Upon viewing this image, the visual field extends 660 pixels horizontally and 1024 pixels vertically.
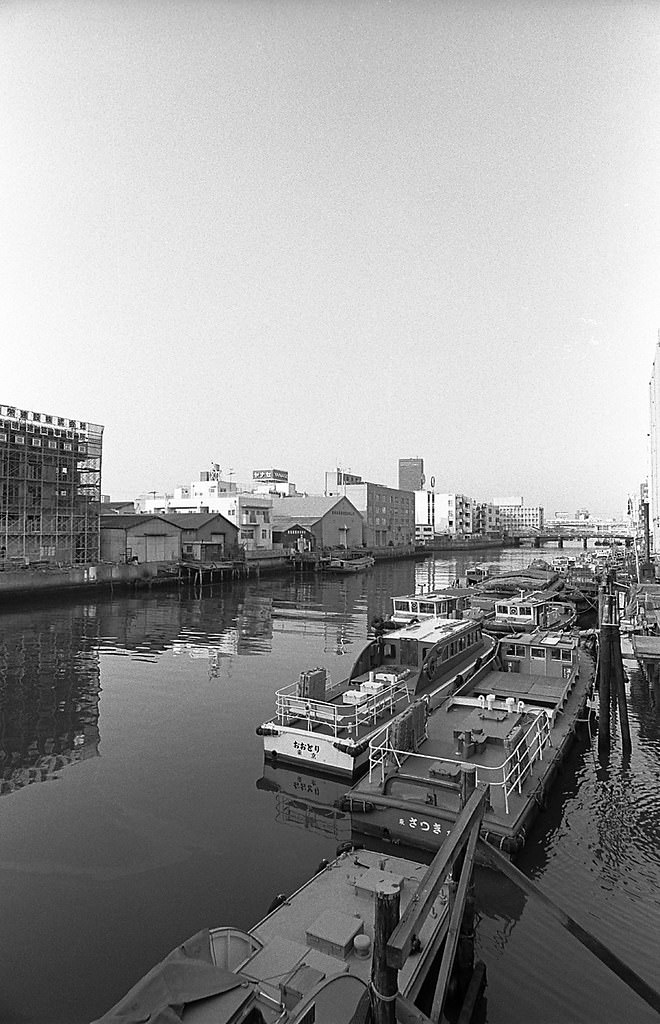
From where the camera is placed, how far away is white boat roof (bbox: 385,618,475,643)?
63.3 feet

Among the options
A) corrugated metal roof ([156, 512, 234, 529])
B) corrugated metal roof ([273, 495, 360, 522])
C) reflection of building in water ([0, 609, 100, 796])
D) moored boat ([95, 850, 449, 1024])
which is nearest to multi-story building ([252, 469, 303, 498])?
corrugated metal roof ([273, 495, 360, 522])

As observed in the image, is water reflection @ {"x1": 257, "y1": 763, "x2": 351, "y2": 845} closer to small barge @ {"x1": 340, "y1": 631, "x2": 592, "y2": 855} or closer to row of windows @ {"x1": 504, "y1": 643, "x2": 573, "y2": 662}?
small barge @ {"x1": 340, "y1": 631, "x2": 592, "y2": 855}

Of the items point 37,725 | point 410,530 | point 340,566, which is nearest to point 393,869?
point 37,725

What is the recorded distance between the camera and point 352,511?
10231cm

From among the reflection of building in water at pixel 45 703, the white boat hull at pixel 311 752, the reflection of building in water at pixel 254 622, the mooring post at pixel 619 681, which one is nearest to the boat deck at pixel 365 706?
the white boat hull at pixel 311 752

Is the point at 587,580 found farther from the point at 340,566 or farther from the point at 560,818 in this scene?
the point at 560,818

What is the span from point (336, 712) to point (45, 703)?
1129 cm

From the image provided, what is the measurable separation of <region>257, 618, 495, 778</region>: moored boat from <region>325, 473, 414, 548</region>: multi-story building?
8549 centimetres

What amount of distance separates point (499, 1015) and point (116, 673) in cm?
2021

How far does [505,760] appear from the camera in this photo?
11.3 m

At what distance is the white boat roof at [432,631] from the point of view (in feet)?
63.3

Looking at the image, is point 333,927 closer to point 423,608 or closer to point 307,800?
point 307,800

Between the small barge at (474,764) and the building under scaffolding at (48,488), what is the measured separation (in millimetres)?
43200

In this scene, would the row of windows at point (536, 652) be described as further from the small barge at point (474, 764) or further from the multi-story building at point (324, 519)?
the multi-story building at point (324, 519)
